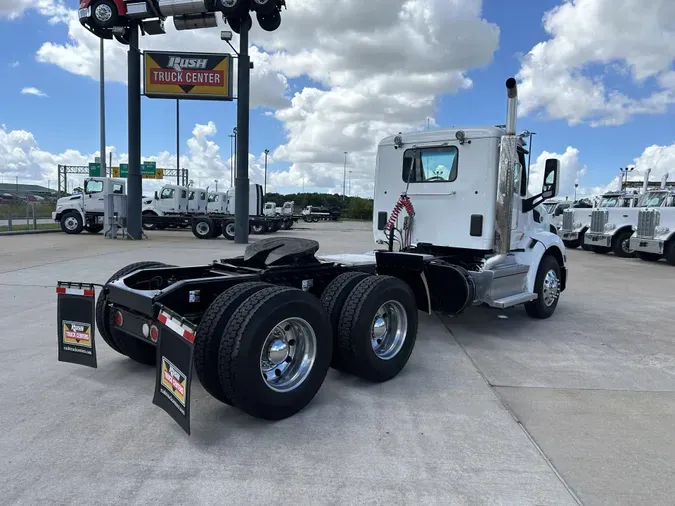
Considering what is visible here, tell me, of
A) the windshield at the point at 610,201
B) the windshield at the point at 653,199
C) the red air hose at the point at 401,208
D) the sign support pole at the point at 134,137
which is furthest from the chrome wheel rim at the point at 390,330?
the sign support pole at the point at 134,137

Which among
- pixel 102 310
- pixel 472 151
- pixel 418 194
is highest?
pixel 472 151

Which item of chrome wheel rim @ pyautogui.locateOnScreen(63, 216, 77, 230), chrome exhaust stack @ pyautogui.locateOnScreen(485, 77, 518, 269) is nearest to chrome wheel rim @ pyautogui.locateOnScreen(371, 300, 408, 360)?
chrome exhaust stack @ pyautogui.locateOnScreen(485, 77, 518, 269)

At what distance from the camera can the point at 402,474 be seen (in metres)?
2.98

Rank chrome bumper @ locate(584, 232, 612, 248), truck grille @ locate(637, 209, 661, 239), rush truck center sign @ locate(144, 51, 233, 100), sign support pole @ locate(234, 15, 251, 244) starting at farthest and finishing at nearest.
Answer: rush truck center sign @ locate(144, 51, 233, 100), sign support pole @ locate(234, 15, 251, 244), chrome bumper @ locate(584, 232, 612, 248), truck grille @ locate(637, 209, 661, 239)

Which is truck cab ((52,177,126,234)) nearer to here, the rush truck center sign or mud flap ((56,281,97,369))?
the rush truck center sign

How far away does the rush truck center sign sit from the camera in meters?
19.1

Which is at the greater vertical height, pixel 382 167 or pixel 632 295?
pixel 382 167

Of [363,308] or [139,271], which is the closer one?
[363,308]

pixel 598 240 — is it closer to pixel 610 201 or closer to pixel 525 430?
pixel 610 201

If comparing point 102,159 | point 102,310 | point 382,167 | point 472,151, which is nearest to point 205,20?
point 102,159

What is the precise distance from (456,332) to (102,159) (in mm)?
24110

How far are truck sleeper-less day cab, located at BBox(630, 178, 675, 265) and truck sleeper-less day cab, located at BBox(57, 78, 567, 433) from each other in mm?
9991

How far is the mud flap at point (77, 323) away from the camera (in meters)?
4.15

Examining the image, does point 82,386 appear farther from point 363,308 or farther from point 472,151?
point 472,151
